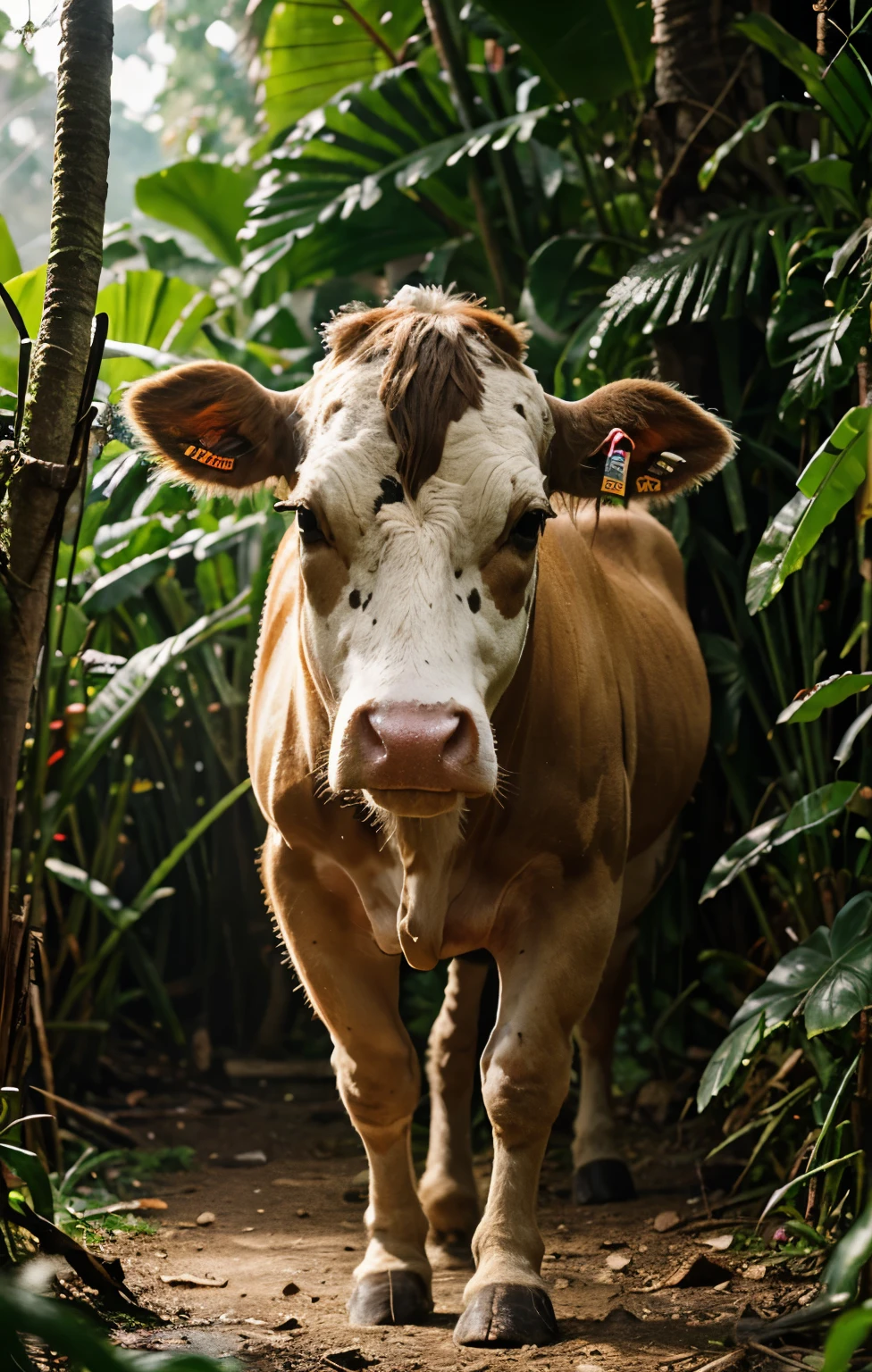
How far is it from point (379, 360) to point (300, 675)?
68 cm

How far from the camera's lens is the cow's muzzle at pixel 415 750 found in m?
2.22

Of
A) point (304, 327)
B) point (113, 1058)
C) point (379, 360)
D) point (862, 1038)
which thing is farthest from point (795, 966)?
point (304, 327)

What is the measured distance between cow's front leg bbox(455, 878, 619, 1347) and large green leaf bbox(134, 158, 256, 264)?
4.82 m

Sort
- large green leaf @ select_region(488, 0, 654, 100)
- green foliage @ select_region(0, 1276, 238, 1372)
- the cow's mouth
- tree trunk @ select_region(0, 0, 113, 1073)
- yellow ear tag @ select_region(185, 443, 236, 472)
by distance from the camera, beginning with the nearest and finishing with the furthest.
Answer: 1. green foliage @ select_region(0, 1276, 238, 1372)
2. the cow's mouth
3. tree trunk @ select_region(0, 0, 113, 1073)
4. yellow ear tag @ select_region(185, 443, 236, 472)
5. large green leaf @ select_region(488, 0, 654, 100)

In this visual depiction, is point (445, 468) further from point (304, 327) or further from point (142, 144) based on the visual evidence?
point (142, 144)

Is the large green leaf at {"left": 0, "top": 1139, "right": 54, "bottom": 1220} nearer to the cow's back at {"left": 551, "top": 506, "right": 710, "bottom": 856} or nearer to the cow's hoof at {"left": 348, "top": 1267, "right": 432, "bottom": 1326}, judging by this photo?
the cow's hoof at {"left": 348, "top": 1267, "right": 432, "bottom": 1326}

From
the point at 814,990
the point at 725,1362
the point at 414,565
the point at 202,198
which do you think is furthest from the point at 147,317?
the point at 725,1362

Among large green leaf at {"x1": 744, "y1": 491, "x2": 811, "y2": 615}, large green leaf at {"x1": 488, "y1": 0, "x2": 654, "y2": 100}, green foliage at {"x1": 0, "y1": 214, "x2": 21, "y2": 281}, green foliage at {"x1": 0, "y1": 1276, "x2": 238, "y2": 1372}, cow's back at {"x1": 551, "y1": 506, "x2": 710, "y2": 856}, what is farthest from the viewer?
large green leaf at {"x1": 488, "y1": 0, "x2": 654, "y2": 100}

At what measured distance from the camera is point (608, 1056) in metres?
4.29

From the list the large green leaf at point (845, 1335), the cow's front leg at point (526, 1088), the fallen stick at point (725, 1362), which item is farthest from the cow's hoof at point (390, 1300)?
the large green leaf at point (845, 1335)

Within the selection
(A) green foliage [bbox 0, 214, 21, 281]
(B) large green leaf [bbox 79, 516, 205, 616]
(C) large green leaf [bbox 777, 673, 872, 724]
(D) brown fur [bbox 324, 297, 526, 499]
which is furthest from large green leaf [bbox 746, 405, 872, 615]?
(B) large green leaf [bbox 79, 516, 205, 616]

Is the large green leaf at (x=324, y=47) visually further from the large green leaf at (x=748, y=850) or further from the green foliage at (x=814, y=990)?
the green foliage at (x=814, y=990)

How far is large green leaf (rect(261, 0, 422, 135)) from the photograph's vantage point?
6.19 meters

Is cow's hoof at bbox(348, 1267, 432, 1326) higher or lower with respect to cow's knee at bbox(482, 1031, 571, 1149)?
lower
